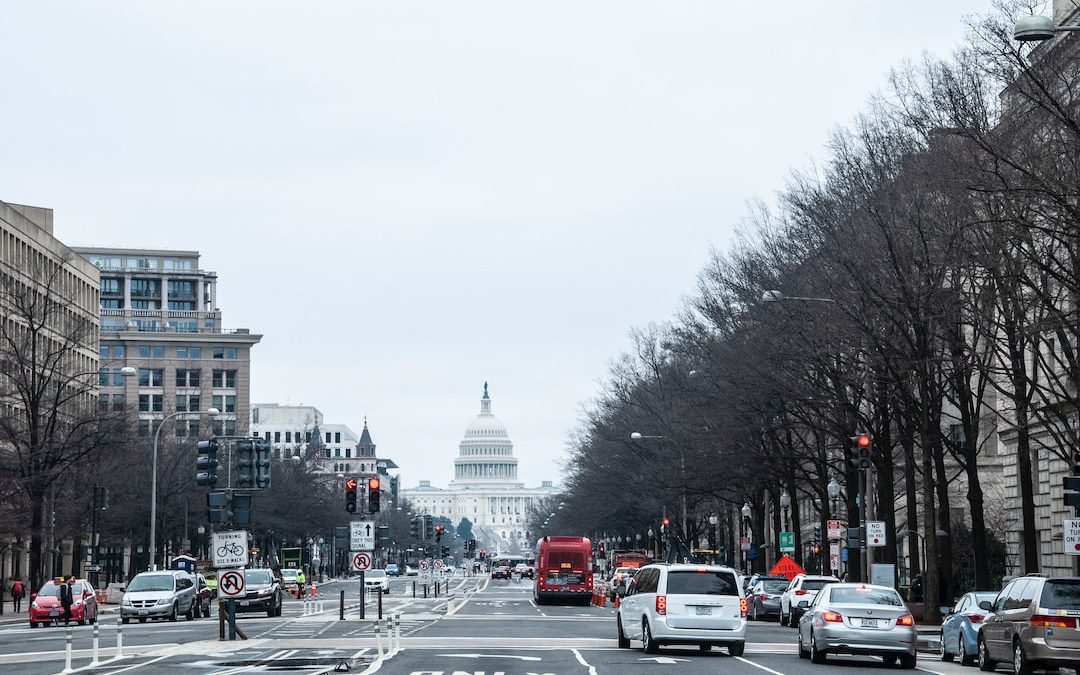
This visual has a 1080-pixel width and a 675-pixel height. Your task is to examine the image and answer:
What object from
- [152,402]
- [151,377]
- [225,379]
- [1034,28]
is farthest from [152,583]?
[225,379]

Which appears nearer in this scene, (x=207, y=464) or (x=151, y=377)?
(x=207, y=464)

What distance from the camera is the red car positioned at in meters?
56.6

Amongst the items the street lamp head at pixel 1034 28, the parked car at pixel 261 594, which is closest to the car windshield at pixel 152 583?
the parked car at pixel 261 594

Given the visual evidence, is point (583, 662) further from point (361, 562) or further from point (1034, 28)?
point (361, 562)

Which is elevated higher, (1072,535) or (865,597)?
A: (1072,535)

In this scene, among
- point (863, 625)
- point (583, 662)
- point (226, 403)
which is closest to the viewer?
point (583, 662)

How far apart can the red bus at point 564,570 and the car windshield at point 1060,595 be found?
49.4 metres

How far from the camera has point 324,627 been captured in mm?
49844

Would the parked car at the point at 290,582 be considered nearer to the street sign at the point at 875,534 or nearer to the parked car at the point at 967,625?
the street sign at the point at 875,534

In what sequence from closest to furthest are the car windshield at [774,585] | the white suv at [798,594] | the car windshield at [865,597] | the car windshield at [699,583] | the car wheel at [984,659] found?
the car wheel at [984,659] < the car windshield at [865,597] < the car windshield at [699,583] < the white suv at [798,594] < the car windshield at [774,585]

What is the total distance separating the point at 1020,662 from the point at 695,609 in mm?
7724

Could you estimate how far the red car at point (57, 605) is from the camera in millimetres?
56562

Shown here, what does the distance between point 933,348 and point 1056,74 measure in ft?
59.3

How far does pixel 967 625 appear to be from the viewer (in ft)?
114
